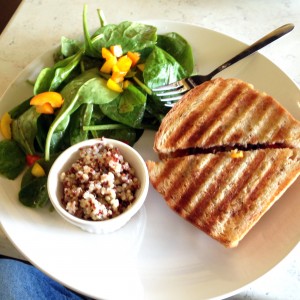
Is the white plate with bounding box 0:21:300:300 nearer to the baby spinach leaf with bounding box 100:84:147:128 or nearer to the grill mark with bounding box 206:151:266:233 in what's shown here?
the grill mark with bounding box 206:151:266:233

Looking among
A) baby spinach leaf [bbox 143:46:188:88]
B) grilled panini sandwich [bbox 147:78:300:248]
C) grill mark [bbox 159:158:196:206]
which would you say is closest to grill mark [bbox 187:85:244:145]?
grilled panini sandwich [bbox 147:78:300:248]

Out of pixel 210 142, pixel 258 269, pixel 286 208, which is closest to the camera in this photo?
pixel 258 269

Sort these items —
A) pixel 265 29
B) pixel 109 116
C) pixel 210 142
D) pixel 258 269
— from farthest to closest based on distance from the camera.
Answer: pixel 265 29 < pixel 109 116 < pixel 210 142 < pixel 258 269

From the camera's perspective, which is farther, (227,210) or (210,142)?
(210,142)

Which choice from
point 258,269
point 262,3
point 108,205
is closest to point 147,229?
point 108,205

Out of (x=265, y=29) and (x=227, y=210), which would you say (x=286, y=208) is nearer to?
(x=227, y=210)

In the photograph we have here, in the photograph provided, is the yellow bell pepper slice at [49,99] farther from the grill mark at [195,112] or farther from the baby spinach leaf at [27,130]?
the grill mark at [195,112]

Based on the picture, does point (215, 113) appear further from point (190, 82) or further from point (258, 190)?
point (258, 190)
